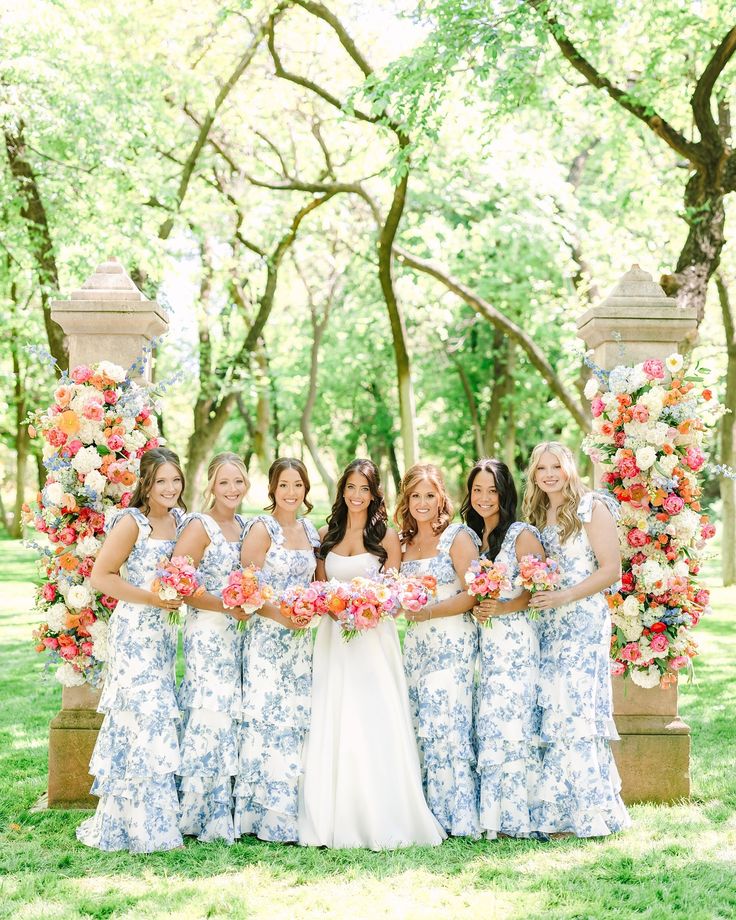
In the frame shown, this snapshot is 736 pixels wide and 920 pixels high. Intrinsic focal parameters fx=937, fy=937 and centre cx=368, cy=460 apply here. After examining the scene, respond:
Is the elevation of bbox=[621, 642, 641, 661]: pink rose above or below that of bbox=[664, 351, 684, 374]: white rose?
below

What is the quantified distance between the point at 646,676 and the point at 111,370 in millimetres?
3990

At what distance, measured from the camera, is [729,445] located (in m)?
16.5

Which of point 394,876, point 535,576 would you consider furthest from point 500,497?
point 394,876

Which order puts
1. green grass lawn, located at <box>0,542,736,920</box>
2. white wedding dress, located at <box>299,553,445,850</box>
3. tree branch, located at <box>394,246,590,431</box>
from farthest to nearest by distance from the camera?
tree branch, located at <box>394,246,590,431</box> → white wedding dress, located at <box>299,553,445,850</box> → green grass lawn, located at <box>0,542,736,920</box>

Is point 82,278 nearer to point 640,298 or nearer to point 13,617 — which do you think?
point 13,617

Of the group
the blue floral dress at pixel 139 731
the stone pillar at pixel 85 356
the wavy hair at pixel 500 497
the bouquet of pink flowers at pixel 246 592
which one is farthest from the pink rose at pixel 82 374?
the wavy hair at pixel 500 497

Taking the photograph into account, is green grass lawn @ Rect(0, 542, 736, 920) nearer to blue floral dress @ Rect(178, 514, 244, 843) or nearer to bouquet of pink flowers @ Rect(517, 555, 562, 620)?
blue floral dress @ Rect(178, 514, 244, 843)

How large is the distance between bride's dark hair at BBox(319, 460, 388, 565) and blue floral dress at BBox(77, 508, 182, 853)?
99 centimetres

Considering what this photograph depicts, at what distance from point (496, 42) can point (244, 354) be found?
816cm

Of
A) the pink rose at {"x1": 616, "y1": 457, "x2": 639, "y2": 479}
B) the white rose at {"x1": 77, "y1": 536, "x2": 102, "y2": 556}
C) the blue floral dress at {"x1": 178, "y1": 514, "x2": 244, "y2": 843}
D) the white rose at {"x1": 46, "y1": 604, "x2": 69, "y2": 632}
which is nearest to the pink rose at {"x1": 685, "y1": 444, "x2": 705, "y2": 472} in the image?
the pink rose at {"x1": 616, "y1": 457, "x2": 639, "y2": 479}

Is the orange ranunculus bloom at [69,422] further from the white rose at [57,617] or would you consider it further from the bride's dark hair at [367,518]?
the bride's dark hair at [367,518]

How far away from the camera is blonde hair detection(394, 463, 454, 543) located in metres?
5.66

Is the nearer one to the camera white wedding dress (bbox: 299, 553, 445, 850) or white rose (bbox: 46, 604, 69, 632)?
white wedding dress (bbox: 299, 553, 445, 850)

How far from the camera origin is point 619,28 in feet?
39.6
